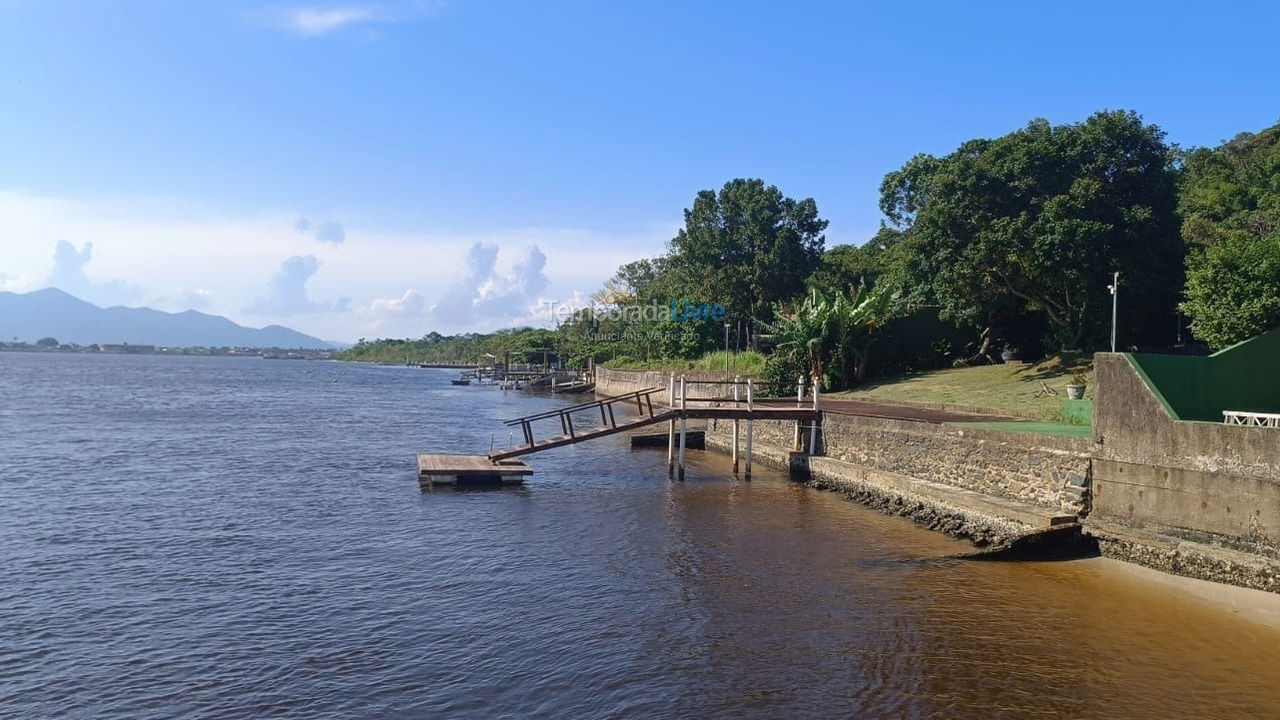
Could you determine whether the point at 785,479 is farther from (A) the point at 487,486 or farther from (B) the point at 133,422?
(B) the point at 133,422

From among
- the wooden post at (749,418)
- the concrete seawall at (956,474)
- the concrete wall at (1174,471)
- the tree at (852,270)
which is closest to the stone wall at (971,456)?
the concrete seawall at (956,474)

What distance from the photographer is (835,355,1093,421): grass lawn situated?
2562 centimetres

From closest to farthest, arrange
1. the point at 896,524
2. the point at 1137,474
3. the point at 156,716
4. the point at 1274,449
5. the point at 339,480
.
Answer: the point at 156,716
the point at 1274,449
the point at 1137,474
the point at 896,524
the point at 339,480

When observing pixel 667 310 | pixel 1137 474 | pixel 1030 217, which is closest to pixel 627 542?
pixel 1137 474

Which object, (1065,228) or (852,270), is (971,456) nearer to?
(1065,228)

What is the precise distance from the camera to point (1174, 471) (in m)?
13.6

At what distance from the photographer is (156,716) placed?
28.7 feet

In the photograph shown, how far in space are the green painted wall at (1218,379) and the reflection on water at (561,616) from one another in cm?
341

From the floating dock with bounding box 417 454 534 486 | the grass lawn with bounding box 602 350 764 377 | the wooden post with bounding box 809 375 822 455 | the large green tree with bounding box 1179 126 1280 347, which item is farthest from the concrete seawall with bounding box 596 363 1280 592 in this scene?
the grass lawn with bounding box 602 350 764 377

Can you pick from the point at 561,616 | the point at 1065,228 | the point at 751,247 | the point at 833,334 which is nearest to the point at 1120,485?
the point at 561,616

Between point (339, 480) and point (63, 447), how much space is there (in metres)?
14.2

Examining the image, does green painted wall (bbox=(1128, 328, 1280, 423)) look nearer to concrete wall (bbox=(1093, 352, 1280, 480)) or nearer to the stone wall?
concrete wall (bbox=(1093, 352, 1280, 480))

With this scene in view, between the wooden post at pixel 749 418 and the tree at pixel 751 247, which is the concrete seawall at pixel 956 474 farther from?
the tree at pixel 751 247

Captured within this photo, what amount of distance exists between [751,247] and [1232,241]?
36208 millimetres
